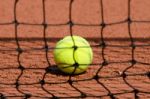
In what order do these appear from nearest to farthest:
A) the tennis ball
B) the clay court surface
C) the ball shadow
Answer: the clay court surface
the tennis ball
the ball shadow

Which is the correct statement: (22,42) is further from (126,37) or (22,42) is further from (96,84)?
(96,84)

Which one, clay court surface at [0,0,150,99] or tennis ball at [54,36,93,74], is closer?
clay court surface at [0,0,150,99]

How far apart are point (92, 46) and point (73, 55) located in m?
0.47

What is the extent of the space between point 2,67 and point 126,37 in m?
1.28

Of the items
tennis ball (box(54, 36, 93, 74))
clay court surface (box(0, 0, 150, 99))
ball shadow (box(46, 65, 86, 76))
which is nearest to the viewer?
clay court surface (box(0, 0, 150, 99))

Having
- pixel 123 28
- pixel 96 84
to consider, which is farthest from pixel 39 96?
pixel 123 28

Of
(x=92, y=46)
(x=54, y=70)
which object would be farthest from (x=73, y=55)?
(x=92, y=46)

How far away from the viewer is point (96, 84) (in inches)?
143

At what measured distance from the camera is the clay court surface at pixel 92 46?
11.6 ft

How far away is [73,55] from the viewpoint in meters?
3.63

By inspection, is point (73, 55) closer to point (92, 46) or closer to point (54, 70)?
point (54, 70)

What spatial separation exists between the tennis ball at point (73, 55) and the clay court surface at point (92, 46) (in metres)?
0.09

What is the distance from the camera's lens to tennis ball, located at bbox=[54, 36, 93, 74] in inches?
143

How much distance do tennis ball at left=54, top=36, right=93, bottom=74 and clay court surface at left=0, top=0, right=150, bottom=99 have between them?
0.09m
